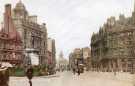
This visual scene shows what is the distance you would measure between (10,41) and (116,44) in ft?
114

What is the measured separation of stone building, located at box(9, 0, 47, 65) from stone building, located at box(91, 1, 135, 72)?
61.8 feet

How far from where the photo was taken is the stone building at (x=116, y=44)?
9712cm

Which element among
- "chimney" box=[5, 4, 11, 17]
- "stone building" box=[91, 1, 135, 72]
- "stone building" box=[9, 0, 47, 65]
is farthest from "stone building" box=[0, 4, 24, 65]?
"stone building" box=[91, 1, 135, 72]

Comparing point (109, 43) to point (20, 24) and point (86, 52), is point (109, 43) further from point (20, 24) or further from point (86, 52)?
point (86, 52)

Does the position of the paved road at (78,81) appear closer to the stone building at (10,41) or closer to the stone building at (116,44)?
the stone building at (10,41)

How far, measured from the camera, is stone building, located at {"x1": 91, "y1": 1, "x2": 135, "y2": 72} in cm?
9712

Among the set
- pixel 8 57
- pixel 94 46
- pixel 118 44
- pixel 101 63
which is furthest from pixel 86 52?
pixel 8 57

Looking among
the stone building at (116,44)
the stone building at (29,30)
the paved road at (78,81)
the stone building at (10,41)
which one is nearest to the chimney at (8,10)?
the stone building at (10,41)

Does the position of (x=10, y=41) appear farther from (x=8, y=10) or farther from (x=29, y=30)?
(x=29, y=30)

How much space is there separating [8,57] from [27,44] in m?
12.2

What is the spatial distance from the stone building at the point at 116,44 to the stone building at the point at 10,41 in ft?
87.7

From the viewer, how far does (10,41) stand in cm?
7975

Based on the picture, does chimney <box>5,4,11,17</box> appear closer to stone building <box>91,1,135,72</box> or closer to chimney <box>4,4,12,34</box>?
chimney <box>4,4,12,34</box>

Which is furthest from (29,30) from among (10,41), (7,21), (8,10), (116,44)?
(116,44)
